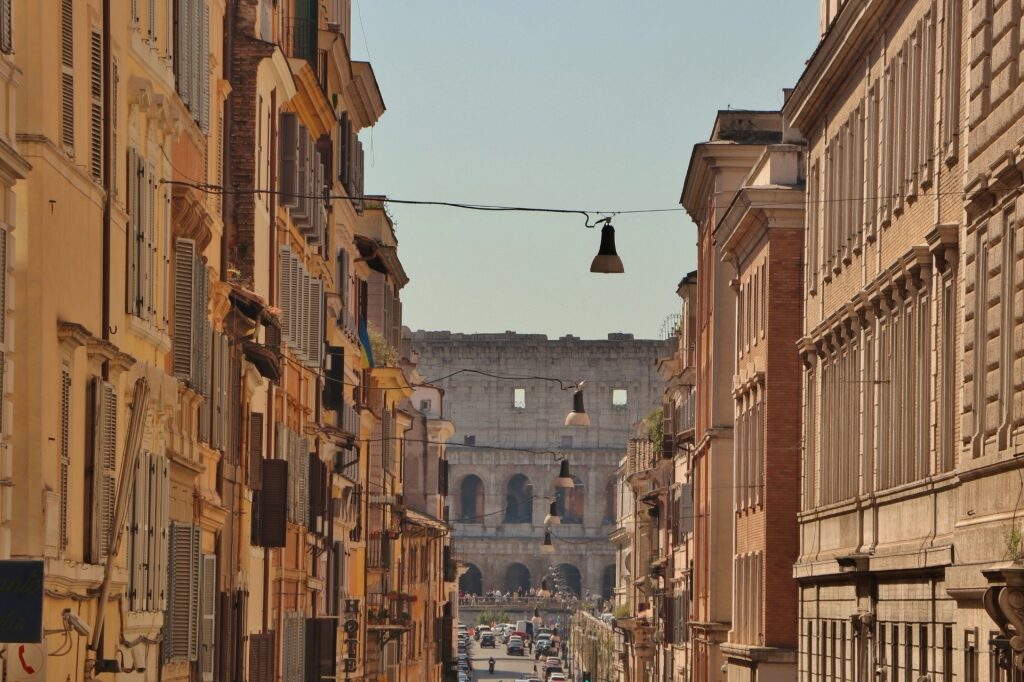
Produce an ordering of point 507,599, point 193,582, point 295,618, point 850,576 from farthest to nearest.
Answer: point 507,599 < point 295,618 < point 850,576 < point 193,582

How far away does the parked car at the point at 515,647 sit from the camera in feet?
525

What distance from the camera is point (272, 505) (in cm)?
3694

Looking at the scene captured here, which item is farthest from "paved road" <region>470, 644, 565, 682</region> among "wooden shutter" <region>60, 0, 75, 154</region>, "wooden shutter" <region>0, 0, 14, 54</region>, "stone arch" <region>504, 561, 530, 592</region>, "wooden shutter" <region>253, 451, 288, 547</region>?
"wooden shutter" <region>0, 0, 14, 54</region>

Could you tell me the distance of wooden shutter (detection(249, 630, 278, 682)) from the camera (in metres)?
35.9

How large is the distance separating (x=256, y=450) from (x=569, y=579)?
16206 centimetres

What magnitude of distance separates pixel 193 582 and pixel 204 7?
21.6ft

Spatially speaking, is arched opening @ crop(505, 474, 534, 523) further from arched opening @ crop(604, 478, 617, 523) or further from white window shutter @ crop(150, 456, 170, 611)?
white window shutter @ crop(150, 456, 170, 611)

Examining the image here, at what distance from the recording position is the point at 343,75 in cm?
4944

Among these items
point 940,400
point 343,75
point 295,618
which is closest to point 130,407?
point 940,400

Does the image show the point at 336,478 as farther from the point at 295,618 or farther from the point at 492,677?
the point at 492,677

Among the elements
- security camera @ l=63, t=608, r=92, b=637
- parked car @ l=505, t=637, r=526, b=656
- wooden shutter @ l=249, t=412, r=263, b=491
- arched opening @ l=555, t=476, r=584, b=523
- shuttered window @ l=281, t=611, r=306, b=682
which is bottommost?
parked car @ l=505, t=637, r=526, b=656

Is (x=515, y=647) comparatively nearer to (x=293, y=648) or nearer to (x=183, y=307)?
(x=293, y=648)

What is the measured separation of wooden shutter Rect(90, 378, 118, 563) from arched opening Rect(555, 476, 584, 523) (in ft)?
558

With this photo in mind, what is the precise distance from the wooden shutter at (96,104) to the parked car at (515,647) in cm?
13957
